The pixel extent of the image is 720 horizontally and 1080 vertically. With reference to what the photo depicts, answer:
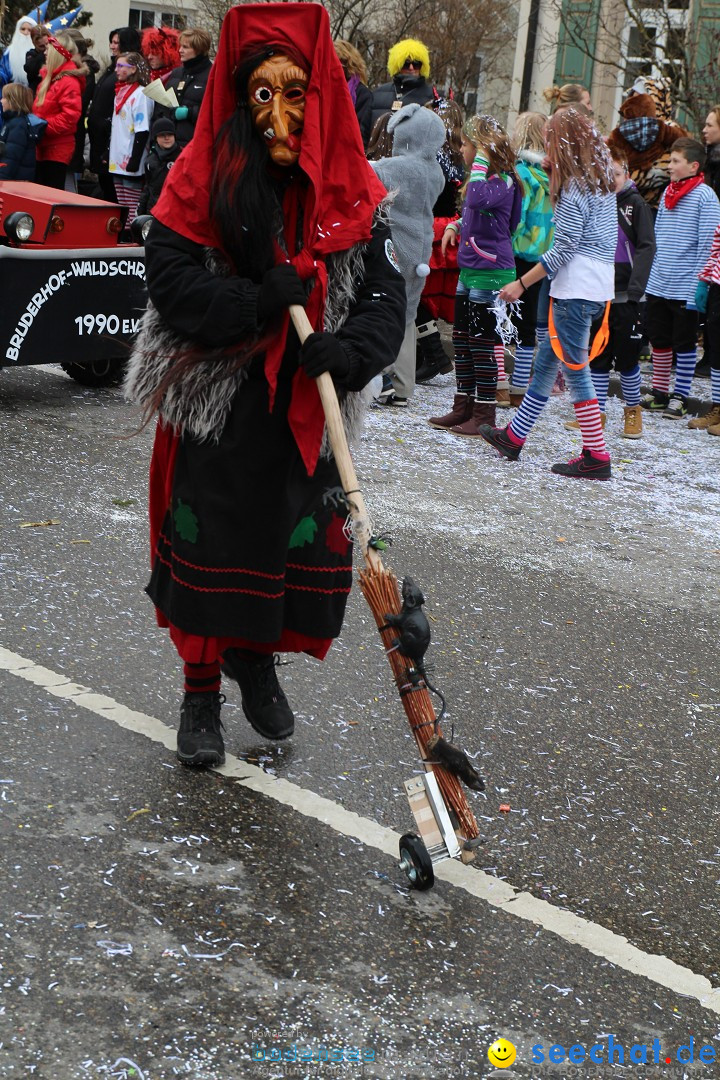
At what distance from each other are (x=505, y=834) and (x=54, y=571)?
2.32 meters

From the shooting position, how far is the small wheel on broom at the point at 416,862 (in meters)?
2.96

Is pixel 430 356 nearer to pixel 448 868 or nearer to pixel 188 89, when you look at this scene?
pixel 188 89

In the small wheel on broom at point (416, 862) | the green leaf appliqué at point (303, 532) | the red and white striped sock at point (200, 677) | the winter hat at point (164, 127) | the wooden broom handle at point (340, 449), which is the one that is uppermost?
the winter hat at point (164, 127)

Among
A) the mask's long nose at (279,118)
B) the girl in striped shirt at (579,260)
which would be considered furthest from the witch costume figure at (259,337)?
the girl in striped shirt at (579,260)

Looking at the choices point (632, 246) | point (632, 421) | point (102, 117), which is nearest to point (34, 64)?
point (102, 117)

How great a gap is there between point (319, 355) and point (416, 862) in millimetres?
1216

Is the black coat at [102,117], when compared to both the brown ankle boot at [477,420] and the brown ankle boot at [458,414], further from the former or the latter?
the brown ankle boot at [477,420]

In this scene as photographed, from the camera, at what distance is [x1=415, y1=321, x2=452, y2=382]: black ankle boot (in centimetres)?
977

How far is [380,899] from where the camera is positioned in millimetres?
2988

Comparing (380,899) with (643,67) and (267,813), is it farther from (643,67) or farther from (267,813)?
(643,67)

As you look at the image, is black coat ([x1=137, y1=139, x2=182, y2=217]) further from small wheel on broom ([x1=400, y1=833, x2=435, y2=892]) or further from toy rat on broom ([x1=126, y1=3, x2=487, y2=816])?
small wheel on broom ([x1=400, y1=833, x2=435, y2=892])

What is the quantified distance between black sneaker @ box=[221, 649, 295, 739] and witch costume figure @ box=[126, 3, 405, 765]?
133 millimetres

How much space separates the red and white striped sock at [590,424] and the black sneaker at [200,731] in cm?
431

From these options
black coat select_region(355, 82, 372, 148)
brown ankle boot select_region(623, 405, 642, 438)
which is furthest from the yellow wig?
brown ankle boot select_region(623, 405, 642, 438)
